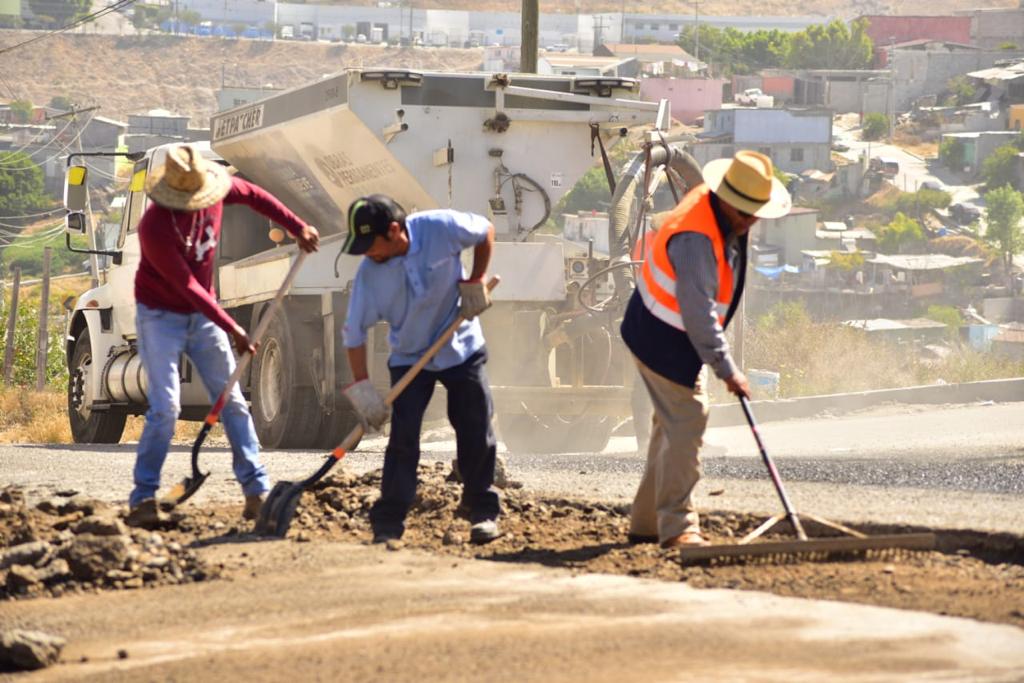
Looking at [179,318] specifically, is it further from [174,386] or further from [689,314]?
[689,314]

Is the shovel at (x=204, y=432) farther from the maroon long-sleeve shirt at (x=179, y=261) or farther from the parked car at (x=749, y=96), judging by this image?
the parked car at (x=749, y=96)

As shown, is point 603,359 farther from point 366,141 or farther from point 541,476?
point 541,476

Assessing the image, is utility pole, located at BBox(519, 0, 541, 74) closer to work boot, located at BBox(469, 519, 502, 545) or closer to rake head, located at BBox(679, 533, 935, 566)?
work boot, located at BBox(469, 519, 502, 545)

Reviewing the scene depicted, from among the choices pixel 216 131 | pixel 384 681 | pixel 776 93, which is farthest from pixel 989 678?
pixel 776 93

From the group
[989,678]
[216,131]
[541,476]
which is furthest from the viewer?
[216,131]

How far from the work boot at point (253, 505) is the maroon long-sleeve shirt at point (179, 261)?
2.55ft

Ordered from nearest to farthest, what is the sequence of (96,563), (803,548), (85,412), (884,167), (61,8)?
(803,548) → (96,563) → (85,412) → (884,167) → (61,8)

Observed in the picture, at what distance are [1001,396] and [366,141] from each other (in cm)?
1200

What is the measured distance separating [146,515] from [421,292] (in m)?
1.63

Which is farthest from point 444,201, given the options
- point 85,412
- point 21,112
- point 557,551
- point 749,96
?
point 21,112

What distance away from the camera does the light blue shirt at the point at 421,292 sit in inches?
277

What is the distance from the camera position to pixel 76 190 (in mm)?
14375

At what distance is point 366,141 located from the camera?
521 inches

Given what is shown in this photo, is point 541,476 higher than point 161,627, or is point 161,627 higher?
point 161,627
